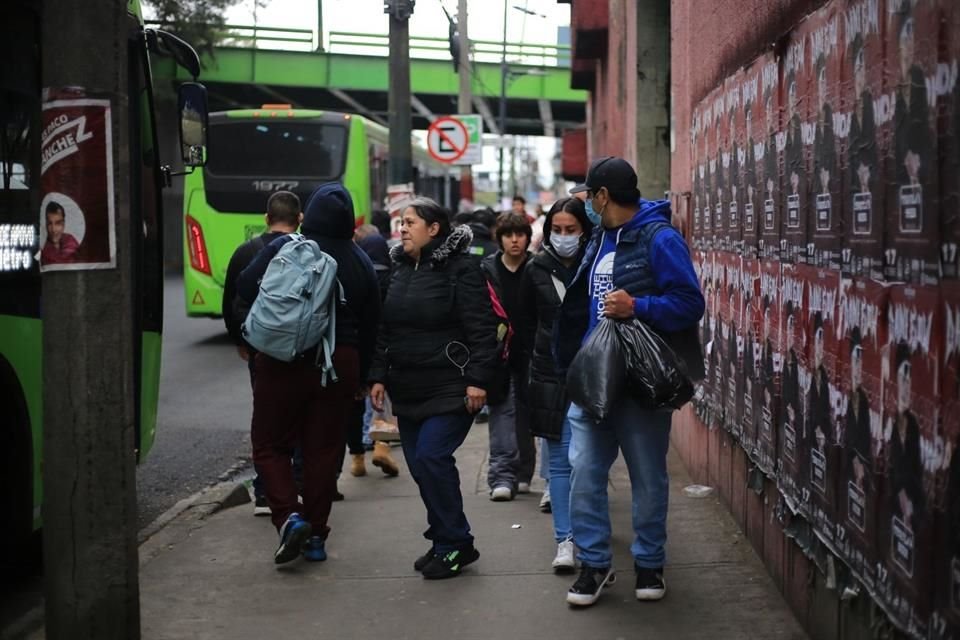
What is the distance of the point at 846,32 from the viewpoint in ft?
14.8

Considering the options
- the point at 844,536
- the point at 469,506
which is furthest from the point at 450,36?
the point at 844,536

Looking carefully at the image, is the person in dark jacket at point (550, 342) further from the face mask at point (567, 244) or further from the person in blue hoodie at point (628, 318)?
the person in blue hoodie at point (628, 318)

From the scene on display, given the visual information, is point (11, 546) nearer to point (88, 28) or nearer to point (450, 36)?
point (88, 28)

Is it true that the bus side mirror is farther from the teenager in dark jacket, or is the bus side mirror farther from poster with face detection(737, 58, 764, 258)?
poster with face detection(737, 58, 764, 258)

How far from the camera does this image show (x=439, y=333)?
21.2ft

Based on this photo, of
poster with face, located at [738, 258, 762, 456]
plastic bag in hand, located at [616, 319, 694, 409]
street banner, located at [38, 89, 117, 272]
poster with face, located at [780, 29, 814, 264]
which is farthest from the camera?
poster with face, located at [738, 258, 762, 456]

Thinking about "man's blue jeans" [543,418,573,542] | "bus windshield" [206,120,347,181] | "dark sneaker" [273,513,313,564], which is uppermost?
"bus windshield" [206,120,347,181]

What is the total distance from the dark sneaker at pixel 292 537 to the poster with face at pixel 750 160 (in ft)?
7.93

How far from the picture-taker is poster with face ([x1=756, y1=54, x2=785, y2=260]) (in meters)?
5.69

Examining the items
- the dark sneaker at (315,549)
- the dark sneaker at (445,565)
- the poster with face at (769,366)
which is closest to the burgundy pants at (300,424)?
the dark sneaker at (315,549)

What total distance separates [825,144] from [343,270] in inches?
106

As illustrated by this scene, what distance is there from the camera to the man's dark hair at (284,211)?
7.47 m

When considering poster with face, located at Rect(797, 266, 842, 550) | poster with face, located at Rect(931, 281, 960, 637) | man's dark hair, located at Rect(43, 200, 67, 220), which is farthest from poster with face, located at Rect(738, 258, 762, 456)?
man's dark hair, located at Rect(43, 200, 67, 220)

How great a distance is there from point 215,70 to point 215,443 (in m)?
30.6
